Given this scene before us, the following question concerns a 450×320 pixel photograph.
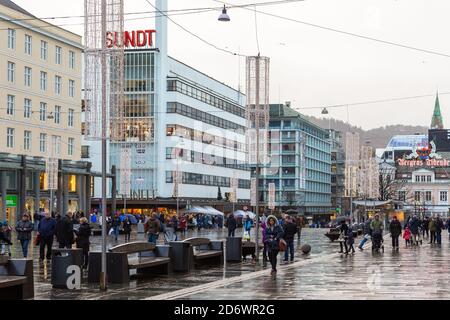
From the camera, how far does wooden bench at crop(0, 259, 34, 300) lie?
15.7 m

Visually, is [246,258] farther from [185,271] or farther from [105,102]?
[105,102]

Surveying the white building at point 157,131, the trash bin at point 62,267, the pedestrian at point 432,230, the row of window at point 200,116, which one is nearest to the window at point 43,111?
the white building at point 157,131

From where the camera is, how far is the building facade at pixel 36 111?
6166cm

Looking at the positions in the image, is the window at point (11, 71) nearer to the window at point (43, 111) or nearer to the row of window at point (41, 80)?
Result: the row of window at point (41, 80)

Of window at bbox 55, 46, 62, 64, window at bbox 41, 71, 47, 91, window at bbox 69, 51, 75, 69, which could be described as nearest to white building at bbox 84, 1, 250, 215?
window at bbox 69, 51, 75, 69

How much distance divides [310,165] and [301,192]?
36.8ft

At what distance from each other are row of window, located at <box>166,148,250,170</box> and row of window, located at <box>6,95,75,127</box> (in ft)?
58.1

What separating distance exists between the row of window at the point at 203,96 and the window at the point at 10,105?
34064 millimetres

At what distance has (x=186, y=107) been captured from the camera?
99.3 metres

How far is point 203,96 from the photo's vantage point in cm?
10644

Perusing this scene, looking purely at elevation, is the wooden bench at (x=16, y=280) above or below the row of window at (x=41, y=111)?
below

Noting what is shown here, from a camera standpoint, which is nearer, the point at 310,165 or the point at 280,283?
the point at 280,283

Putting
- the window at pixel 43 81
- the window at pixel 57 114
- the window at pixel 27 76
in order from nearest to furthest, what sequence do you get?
1. the window at pixel 27 76
2. the window at pixel 43 81
3. the window at pixel 57 114
